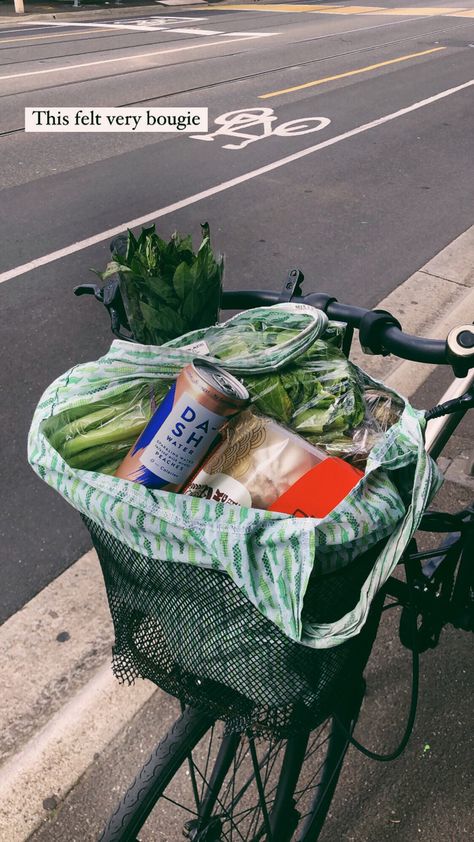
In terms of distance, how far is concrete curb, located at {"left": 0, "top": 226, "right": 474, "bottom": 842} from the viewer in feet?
7.54

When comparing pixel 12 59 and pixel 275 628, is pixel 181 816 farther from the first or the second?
pixel 12 59

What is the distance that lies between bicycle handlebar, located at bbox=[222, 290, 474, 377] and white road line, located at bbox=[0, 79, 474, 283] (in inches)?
167

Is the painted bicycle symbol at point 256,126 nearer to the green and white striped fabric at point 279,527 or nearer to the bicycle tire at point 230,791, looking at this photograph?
the bicycle tire at point 230,791

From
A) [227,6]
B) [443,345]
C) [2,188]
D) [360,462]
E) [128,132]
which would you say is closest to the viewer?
[360,462]

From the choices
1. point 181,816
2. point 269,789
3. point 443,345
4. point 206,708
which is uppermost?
point 443,345

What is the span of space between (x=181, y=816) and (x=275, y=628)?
1327mm

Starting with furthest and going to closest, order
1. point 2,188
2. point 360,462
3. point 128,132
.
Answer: point 128,132, point 2,188, point 360,462

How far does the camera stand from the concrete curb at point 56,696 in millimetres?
2297

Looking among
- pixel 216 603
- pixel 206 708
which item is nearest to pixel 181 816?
pixel 206 708

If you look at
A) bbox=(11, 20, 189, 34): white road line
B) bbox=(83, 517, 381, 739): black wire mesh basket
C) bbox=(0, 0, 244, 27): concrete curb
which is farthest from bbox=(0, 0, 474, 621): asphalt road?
bbox=(0, 0, 244, 27): concrete curb

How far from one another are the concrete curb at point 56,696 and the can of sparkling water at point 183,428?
1461 millimetres

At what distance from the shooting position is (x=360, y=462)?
55.1 inches

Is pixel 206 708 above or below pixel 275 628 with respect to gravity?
below

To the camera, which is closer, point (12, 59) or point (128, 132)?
point (128, 132)
